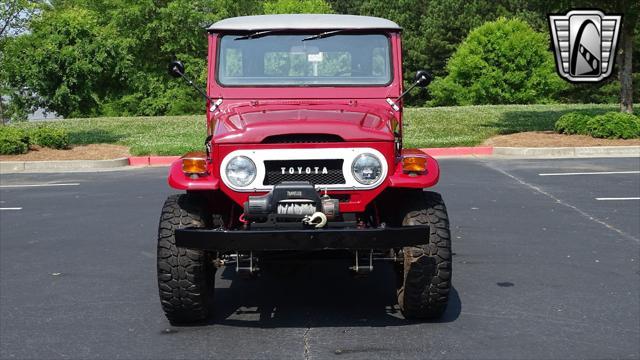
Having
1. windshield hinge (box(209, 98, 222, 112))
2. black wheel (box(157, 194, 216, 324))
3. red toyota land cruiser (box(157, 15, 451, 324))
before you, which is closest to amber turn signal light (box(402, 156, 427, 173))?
red toyota land cruiser (box(157, 15, 451, 324))

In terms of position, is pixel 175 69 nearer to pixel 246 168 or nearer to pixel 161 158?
Result: pixel 246 168

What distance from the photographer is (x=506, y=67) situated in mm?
53250

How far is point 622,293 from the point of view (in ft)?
22.0

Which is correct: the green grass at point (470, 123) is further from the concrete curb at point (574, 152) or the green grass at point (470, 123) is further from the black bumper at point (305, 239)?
the black bumper at point (305, 239)

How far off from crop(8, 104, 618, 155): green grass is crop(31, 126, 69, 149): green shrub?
62.4 inches

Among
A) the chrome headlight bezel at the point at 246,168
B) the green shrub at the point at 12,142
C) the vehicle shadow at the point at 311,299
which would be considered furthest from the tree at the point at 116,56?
the chrome headlight bezel at the point at 246,168

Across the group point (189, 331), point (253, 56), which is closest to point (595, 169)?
point (253, 56)

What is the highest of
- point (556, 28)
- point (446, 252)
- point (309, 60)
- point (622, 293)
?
point (556, 28)

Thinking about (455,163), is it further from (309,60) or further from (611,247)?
(309,60)

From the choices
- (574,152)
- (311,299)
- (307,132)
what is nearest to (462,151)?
(574,152)

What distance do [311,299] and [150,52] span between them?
49.7 metres

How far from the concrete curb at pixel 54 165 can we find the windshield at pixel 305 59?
1250 cm

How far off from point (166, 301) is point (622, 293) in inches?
145

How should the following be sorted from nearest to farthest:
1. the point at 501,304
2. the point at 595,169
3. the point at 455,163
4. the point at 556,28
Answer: the point at 501,304
the point at 595,169
the point at 455,163
the point at 556,28
